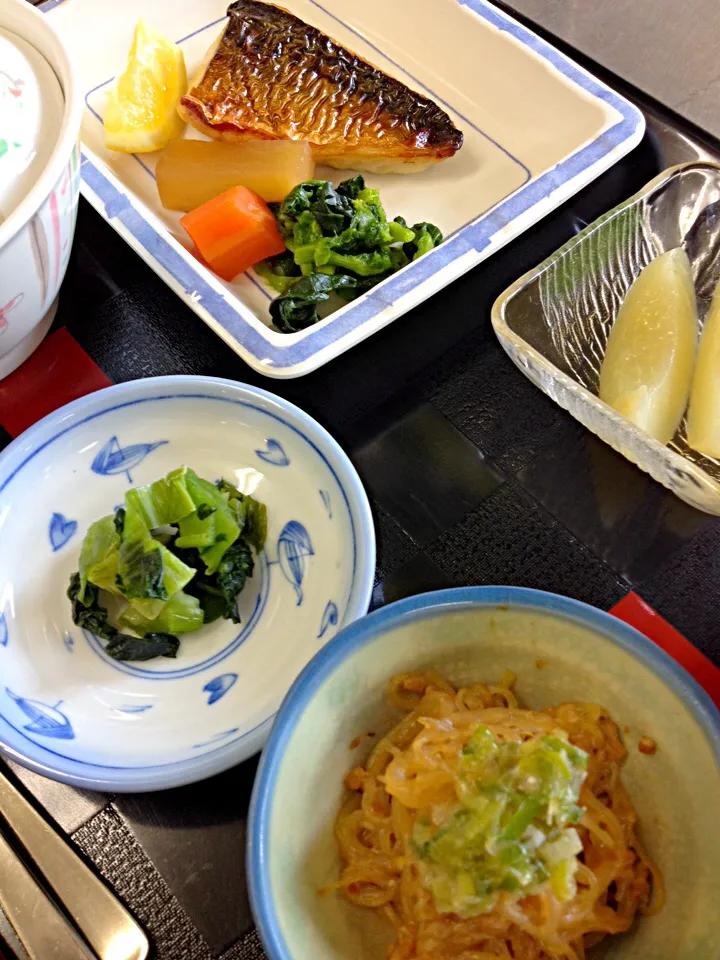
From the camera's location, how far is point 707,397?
108 centimetres

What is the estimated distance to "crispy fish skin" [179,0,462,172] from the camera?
1.43 metres

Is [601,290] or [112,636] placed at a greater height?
[601,290]

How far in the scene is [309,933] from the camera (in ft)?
2.24

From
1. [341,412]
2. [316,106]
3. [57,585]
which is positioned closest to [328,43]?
[316,106]

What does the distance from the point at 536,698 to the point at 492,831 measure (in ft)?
0.63

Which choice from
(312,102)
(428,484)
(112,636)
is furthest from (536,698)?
(312,102)

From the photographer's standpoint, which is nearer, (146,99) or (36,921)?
(36,921)

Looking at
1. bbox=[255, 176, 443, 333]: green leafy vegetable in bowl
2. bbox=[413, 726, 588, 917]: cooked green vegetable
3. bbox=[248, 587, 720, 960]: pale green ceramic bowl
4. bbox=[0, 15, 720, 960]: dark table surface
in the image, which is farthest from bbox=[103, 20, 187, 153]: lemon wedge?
bbox=[413, 726, 588, 917]: cooked green vegetable

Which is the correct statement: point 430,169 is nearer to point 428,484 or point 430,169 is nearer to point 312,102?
point 312,102

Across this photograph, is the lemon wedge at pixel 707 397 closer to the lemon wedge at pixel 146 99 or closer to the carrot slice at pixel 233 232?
the carrot slice at pixel 233 232

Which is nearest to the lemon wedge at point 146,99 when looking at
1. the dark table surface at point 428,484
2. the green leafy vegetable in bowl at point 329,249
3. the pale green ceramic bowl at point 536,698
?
the dark table surface at point 428,484

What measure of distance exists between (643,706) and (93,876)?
0.64 metres

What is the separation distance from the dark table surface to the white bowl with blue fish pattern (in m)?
0.08

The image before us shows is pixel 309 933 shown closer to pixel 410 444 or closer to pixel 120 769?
pixel 120 769
